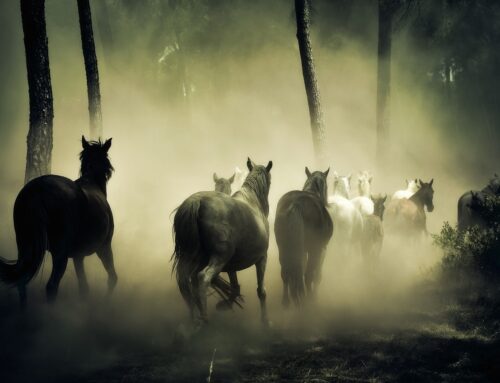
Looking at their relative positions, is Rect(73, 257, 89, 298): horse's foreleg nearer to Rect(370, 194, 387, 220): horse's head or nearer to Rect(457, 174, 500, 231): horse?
Rect(370, 194, 387, 220): horse's head

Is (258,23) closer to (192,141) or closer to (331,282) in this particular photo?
(192,141)

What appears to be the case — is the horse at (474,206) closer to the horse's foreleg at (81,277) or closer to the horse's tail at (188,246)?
the horse's tail at (188,246)

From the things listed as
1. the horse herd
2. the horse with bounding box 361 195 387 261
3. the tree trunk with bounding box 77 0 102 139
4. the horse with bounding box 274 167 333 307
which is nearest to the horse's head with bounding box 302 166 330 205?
the horse herd

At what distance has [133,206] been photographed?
1719 cm

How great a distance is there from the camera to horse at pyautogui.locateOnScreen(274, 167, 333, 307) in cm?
851

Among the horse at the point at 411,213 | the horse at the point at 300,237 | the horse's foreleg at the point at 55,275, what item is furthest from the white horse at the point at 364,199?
the horse's foreleg at the point at 55,275

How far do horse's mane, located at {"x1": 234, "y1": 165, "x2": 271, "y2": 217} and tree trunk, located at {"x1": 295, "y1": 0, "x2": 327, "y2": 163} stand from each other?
6.68 m

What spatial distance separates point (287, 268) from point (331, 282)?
8.54 feet

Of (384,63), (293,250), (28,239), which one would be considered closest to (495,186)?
(293,250)

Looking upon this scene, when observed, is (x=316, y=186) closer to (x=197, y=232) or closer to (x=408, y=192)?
(x=197, y=232)

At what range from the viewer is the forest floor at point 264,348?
18.4ft

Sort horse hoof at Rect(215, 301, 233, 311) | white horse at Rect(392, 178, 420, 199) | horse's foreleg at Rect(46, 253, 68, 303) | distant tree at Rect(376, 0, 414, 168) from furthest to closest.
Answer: distant tree at Rect(376, 0, 414, 168)
white horse at Rect(392, 178, 420, 199)
horse hoof at Rect(215, 301, 233, 311)
horse's foreleg at Rect(46, 253, 68, 303)

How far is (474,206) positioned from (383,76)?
10.2 m

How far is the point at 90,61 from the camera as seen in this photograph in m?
14.7
